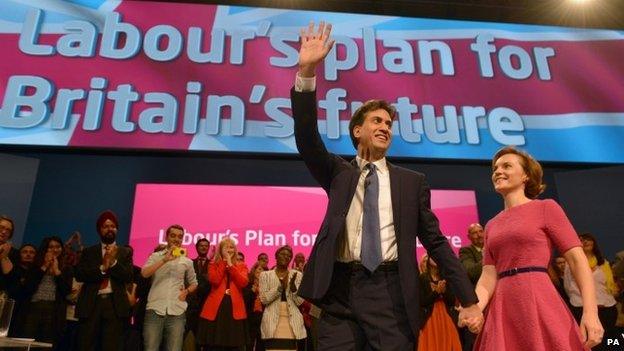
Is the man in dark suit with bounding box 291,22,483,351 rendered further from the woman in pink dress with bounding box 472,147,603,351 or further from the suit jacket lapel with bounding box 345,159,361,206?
Answer: the woman in pink dress with bounding box 472,147,603,351

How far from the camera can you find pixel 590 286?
2080 millimetres

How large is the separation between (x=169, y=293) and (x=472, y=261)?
2600 mm

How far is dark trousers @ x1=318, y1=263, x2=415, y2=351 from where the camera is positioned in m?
1.76

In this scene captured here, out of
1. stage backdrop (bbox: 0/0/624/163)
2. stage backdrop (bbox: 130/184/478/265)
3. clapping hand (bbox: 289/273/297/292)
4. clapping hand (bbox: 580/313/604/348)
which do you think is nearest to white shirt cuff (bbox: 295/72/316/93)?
clapping hand (bbox: 580/313/604/348)

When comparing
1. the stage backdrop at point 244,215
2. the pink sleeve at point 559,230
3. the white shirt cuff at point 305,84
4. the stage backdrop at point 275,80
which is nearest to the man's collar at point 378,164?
the white shirt cuff at point 305,84

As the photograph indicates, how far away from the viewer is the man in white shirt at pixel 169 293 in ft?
15.0

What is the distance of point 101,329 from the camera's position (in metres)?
4.30

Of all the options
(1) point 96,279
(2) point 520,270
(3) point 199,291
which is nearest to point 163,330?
(3) point 199,291

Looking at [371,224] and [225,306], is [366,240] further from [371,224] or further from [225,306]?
[225,306]

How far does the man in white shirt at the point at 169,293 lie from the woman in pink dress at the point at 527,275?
2.97 m

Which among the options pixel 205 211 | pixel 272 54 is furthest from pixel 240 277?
pixel 272 54

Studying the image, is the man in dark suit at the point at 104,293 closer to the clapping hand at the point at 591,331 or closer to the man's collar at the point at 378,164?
the man's collar at the point at 378,164

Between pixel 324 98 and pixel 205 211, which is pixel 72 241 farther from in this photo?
pixel 324 98

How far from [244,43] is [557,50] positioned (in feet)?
14.1
